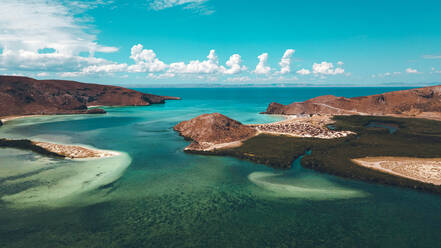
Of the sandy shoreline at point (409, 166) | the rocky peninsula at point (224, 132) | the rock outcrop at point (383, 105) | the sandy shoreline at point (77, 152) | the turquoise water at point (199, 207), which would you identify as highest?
the rock outcrop at point (383, 105)

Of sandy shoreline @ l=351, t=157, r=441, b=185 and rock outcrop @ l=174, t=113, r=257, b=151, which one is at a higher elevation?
rock outcrop @ l=174, t=113, r=257, b=151

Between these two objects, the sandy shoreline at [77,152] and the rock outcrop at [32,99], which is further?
the rock outcrop at [32,99]

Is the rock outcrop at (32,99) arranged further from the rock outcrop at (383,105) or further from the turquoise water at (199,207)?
the rock outcrop at (383,105)

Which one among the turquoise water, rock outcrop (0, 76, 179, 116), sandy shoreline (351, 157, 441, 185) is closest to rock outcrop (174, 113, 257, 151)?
the turquoise water

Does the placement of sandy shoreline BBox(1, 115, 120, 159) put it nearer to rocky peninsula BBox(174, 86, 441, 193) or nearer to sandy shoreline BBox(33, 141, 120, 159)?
sandy shoreline BBox(33, 141, 120, 159)

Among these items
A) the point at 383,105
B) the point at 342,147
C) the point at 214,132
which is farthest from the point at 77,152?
the point at 383,105

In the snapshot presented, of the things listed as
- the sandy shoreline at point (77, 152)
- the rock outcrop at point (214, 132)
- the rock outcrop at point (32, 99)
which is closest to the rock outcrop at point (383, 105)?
the rock outcrop at point (214, 132)
